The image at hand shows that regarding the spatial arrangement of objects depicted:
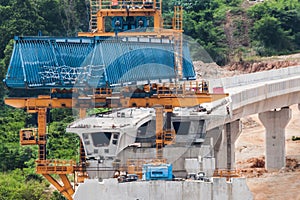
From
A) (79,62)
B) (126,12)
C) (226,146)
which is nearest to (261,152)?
(226,146)

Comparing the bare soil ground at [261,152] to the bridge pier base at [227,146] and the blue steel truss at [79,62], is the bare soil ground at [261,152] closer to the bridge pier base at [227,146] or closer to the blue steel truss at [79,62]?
the bridge pier base at [227,146]

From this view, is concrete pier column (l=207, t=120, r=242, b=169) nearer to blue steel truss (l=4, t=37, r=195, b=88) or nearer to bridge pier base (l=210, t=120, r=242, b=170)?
bridge pier base (l=210, t=120, r=242, b=170)

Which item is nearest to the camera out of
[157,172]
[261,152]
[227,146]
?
[157,172]

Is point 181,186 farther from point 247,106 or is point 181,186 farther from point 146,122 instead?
point 247,106

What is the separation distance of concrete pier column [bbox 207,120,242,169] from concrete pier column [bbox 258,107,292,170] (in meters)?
7.27

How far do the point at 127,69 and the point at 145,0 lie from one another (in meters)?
7.55

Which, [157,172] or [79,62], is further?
[79,62]

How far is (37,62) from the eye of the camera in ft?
124

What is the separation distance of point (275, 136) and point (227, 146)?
32.3ft

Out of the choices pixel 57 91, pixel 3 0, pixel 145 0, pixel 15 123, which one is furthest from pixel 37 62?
pixel 3 0

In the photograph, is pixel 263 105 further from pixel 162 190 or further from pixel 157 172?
pixel 162 190

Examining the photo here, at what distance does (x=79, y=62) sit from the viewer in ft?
125

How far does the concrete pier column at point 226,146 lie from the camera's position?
1925 inches

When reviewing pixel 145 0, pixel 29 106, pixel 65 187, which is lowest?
pixel 65 187
